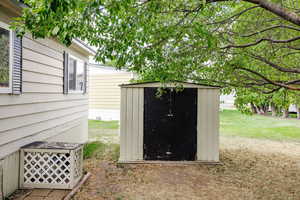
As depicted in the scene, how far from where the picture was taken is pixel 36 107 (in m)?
3.99

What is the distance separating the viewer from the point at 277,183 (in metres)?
4.20

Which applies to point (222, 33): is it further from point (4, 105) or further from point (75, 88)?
point (75, 88)

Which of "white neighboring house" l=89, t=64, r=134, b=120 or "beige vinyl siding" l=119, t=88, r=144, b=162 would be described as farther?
"white neighboring house" l=89, t=64, r=134, b=120

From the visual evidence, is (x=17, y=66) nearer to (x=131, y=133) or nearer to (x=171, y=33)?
(x=171, y=33)

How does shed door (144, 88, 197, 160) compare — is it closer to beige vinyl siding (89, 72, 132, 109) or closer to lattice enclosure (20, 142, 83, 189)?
lattice enclosure (20, 142, 83, 189)

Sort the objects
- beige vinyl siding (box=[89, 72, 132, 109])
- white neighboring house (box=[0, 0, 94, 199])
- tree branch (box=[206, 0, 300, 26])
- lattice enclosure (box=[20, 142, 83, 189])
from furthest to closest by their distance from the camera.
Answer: beige vinyl siding (box=[89, 72, 132, 109])
lattice enclosure (box=[20, 142, 83, 189])
white neighboring house (box=[0, 0, 94, 199])
tree branch (box=[206, 0, 300, 26])

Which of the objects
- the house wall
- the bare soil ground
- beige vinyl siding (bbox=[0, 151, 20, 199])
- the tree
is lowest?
the bare soil ground

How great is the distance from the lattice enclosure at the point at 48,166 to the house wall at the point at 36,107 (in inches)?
6.1

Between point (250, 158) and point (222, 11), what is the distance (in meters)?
4.10

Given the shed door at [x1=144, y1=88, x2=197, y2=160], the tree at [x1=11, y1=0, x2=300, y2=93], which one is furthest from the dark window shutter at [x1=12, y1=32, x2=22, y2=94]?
the shed door at [x1=144, y1=88, x2=197, y2=160]

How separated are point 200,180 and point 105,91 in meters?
9.73

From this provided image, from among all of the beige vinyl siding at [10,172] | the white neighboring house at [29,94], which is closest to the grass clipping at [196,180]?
the beige vinyl siding at [10,172]

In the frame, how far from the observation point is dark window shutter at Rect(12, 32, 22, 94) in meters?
3.27

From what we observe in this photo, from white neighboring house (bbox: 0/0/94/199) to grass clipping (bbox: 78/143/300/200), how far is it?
3.84ft
